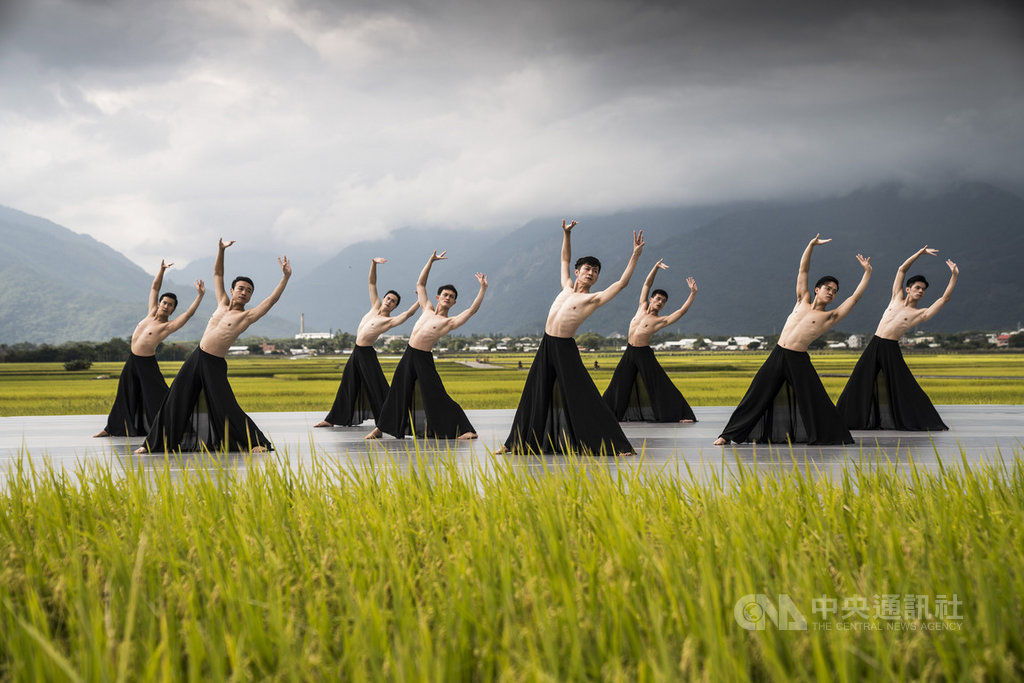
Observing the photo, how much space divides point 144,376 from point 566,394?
261 inches

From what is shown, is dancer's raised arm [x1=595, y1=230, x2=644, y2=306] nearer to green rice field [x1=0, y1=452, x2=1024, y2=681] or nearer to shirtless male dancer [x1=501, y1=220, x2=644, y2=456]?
shirtless male dancer [x1=501, y1=220, x2=644, y2=456]

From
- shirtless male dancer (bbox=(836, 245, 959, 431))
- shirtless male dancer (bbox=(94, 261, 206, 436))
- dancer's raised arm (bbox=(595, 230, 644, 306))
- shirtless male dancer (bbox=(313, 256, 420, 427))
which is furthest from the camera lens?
shirtless male dancer (bbox=(313, 256, 420, 427))

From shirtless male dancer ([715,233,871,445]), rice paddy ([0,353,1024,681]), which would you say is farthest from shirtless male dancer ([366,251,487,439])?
rice paddy ([0,353,1024,681])

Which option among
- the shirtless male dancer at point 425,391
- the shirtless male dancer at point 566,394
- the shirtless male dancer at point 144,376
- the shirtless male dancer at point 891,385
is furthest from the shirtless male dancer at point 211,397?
the shirtless male dancer at point 891,385

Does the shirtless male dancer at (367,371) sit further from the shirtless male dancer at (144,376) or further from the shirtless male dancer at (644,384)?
the shirtless male dancer at (644,384)

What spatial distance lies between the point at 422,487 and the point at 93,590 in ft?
6.87

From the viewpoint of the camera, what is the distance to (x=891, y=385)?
38.2 feet

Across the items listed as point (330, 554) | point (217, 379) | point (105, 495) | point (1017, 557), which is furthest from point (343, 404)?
point (1017, 557)

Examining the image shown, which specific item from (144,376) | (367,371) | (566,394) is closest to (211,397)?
(144,376)

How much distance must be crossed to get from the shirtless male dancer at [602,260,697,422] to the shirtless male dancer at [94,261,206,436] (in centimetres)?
710

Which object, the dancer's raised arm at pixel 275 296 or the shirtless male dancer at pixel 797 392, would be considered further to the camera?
the shirtless male dancer at pixel 797 392

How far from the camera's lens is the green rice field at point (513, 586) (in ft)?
8.05

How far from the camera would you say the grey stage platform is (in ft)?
25.2

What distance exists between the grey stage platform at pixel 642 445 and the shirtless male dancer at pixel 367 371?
0.30 m
